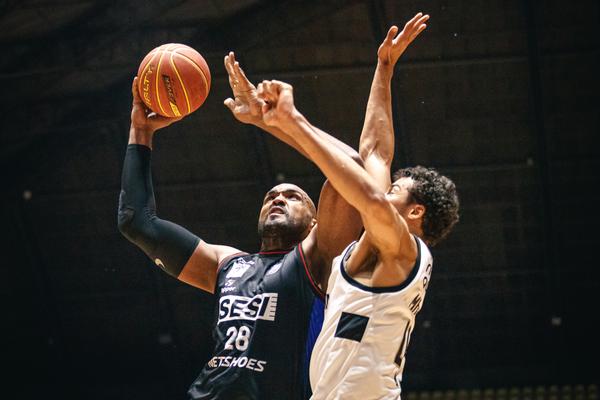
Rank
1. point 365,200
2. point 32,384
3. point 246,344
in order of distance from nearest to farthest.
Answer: point 365,200
point 246,344
point 32,384

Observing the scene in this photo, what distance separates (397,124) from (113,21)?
3940 mm

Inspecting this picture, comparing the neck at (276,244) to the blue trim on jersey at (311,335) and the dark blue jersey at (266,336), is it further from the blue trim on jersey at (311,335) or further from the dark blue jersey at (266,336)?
the blue trim on jersey at (311,335)

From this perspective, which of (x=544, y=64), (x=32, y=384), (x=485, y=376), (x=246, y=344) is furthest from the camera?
(x=32, y=384)

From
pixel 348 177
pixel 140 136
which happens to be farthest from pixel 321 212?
pixel 140 136

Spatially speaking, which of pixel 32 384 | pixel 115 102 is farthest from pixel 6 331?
pixel 115 102

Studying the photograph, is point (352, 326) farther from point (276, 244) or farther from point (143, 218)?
point (143, 218)

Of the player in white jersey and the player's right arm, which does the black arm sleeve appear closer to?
the player's right arm

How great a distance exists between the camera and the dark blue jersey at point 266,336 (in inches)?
A: 171

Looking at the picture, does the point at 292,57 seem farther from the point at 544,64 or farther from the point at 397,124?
the point at 544,64

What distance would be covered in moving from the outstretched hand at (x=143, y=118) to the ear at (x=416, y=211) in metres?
1.61

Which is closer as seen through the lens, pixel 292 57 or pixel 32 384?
pixel 292 57

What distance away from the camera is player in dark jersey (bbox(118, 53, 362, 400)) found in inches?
170

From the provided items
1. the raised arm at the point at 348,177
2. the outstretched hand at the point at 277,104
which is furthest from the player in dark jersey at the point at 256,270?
the raised arm at the point at 348,177

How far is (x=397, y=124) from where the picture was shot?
40.4 feet
